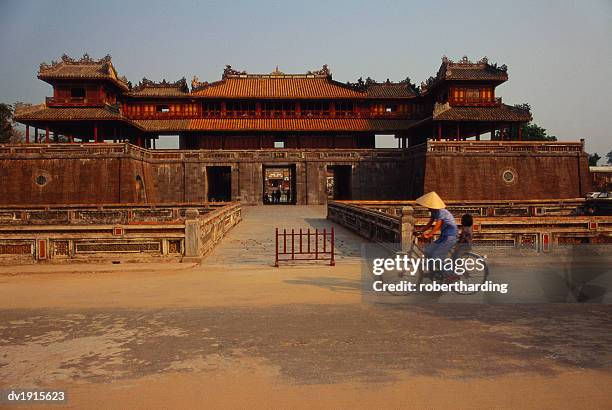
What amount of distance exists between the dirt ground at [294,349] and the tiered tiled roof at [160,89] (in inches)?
1236

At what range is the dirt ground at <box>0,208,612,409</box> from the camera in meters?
3.83

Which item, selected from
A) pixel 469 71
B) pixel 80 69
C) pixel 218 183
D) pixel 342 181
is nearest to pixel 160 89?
pixel 80 69

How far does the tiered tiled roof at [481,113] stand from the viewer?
1280 inches

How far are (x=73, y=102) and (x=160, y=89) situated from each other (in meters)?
6.99

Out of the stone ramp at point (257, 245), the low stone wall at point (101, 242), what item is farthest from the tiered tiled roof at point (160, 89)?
the low stone wall at point (101, 242)

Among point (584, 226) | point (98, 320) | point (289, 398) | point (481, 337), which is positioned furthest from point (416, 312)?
point (584, 226)

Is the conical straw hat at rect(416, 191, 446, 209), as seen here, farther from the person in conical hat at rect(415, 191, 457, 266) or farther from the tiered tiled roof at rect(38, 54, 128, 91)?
the tiered tiled roof at rect(38, 54, 128, 91)

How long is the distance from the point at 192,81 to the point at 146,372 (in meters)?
36.6

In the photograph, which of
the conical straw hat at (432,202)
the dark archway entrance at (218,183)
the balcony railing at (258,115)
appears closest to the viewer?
the conical straw hat at (432,202)

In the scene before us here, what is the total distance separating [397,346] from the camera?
494 cm

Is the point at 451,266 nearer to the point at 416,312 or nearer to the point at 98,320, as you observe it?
the point at 416,312

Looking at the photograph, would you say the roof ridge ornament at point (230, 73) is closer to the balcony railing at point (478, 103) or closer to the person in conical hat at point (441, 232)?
the balcony railing at point (478, 103)

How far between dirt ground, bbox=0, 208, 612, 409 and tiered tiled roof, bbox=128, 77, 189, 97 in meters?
31.4

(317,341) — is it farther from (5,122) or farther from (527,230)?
(5,122)
